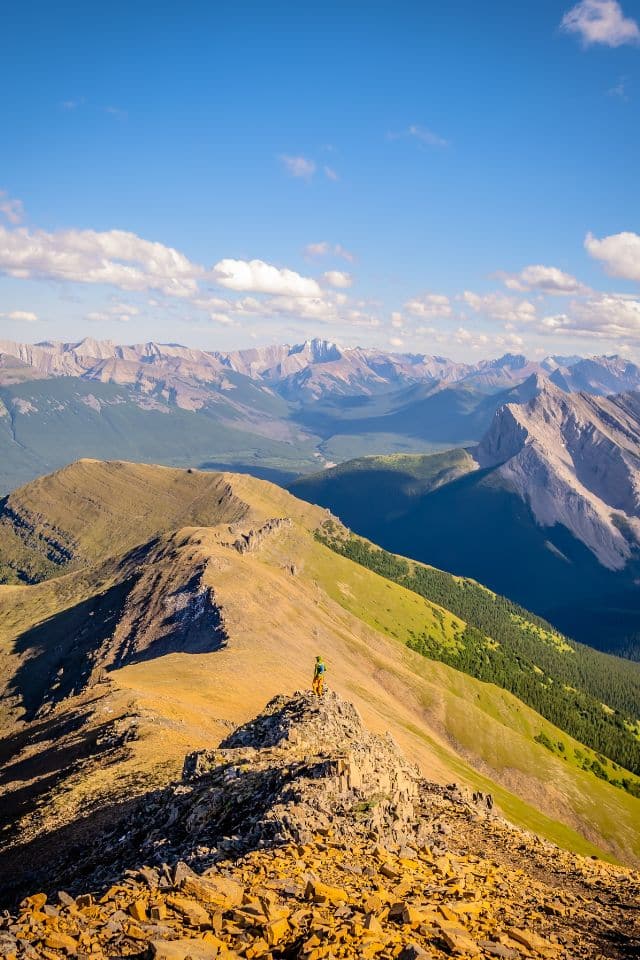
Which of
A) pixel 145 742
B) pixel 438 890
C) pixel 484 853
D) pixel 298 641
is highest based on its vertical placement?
pixel 438 890

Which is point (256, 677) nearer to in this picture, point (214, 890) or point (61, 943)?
point (214, 890)

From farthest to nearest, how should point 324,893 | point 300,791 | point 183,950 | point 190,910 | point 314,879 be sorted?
point 300,791
point 314,879
point 324,893
point 190,910
point 183,950

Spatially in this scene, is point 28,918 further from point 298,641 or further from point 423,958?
point 298,641

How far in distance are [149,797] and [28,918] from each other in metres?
22.0

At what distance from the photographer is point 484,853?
36031mm

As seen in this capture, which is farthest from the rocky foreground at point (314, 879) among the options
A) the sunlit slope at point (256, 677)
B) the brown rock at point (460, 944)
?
the sunlit slope at point (256, 677)

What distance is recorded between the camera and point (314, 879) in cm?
2541

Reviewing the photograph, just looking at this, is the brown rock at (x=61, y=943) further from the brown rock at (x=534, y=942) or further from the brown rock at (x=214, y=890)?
the brown rock at (x=534, y=942)

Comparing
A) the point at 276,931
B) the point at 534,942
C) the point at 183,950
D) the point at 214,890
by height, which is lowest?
the point at 534,942

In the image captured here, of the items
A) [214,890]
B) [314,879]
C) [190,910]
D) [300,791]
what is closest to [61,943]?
[190,910]

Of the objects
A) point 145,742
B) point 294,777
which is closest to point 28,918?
point 294,777

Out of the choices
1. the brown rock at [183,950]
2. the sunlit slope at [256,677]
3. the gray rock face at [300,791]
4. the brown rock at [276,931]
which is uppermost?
the brown rock at [183,950]

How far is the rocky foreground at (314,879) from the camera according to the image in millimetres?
20844

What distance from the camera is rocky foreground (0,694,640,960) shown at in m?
20.8
